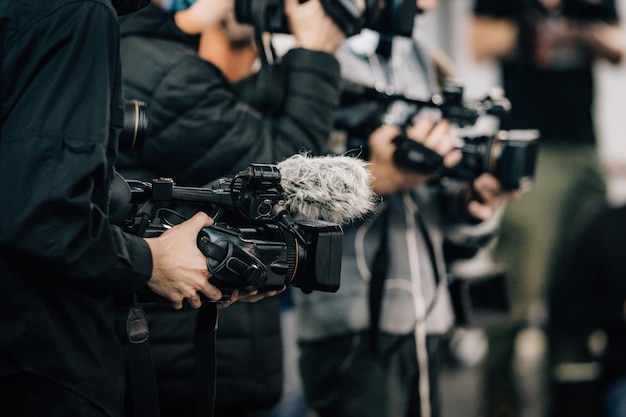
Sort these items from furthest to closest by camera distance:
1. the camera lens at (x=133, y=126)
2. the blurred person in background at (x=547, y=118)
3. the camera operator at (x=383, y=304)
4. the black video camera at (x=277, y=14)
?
1. the blurred person in background at (x=547, y=118)
2. the camera operator at (x=383, y=304)
3. the black video camera at (x=277, y=14)
4. the camera lens at (x=133, y=126)

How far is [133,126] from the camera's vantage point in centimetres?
192

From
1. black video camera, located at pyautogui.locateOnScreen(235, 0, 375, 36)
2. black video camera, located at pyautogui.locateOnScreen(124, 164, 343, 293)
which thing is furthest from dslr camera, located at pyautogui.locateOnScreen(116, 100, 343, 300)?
black video camera, located at pyautogui.locateOnScreen(235, 0, 375, 36)

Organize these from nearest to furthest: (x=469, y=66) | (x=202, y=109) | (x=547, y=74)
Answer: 1. (x=202, y=109)
2. (x=547, y=74)
3. (x=469, y=66)

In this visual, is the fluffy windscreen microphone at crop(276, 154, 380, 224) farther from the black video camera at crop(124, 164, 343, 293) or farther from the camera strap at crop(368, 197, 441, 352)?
A: the camera strap at crop(368, 197, 441, 352)

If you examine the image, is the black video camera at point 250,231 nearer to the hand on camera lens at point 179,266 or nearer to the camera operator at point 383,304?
the hand on camera lens at point 179,266

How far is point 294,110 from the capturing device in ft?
7.72

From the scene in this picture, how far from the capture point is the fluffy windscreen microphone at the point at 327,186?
1.85 meters

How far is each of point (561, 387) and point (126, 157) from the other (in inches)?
89.4

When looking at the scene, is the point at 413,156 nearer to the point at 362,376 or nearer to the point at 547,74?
the point at 362,376

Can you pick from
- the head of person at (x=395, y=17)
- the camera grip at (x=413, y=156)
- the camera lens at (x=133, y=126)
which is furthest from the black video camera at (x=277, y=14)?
the camera lens at (x=133, y=126)

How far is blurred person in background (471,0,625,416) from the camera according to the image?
4312mm

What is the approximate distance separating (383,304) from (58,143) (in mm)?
1336

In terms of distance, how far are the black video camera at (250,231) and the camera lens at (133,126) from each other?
10cm

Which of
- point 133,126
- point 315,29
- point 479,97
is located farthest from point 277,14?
point 479,97
